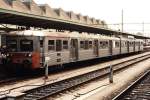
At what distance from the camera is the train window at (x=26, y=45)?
68.9 ft

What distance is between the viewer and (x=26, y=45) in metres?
21.1

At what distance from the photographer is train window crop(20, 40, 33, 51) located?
2101 centimetres

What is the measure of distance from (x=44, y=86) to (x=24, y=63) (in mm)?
4215

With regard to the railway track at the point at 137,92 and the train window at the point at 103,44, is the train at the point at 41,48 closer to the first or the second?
the railway track at the point at 137,92

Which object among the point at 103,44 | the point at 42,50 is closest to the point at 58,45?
the point at 42,50

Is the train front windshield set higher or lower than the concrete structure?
lower

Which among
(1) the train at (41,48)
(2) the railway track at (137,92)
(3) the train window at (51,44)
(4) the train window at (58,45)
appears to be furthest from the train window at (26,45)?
(2) the railway track at (137,92)

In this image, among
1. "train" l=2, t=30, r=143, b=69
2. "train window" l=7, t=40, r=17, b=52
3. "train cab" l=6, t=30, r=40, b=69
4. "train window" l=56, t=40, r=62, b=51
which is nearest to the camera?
"train cab" l=6, t=30, r=40, b=69

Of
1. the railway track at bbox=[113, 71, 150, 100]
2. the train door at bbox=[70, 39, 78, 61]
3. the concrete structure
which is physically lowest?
the railway track at bbox=[113, 71, 150, 100]

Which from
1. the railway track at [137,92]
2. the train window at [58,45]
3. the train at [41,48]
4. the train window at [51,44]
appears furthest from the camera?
the train window at [58,45]

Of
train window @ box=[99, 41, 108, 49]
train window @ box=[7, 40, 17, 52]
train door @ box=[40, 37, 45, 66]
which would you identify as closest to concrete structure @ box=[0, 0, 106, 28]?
train window @ box=[99, 41, 108, 49]

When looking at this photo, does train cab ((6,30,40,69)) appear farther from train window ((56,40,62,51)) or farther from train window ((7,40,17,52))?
train window ((56,40,62,51))

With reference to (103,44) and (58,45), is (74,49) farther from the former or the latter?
(103,44)

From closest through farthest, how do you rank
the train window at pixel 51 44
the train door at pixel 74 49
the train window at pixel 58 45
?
the train window at pixel 51 44 → the train window at pixel 58 45 → the train door at pixel 74 49
